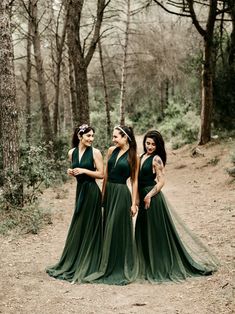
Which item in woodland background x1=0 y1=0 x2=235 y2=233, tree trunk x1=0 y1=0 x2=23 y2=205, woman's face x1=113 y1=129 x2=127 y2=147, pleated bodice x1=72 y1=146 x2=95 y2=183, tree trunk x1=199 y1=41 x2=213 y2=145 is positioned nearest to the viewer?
woman's face x1=113 y1=129 x2=127 y2=147

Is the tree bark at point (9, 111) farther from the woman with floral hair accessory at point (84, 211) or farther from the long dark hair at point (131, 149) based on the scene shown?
the long dark hair at point (131, 149)

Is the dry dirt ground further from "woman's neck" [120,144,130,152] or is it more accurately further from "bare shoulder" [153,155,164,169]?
"woman's neck" [120,144,130,152]

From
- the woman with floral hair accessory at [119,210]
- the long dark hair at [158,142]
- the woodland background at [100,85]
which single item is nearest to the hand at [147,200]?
the woman with floral hair accessory at [119,210]

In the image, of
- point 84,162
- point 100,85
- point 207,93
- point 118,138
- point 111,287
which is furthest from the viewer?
point 100,85

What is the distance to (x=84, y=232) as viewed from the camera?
6.71 metres

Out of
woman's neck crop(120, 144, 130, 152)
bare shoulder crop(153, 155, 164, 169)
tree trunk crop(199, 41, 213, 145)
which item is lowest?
bare shoulder crop(153, 155, 164, 169)

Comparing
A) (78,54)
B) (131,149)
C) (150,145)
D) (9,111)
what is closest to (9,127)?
(9,111)

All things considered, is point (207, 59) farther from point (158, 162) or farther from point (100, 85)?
point (100, 85)

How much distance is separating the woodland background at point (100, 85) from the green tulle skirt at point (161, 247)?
3108 mm

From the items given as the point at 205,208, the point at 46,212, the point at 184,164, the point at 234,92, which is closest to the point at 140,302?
the point at 46,212

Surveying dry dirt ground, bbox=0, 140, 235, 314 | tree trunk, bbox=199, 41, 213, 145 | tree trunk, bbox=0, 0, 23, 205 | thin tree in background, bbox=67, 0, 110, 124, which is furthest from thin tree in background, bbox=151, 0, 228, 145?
tree trunk, bbox=0, 0, 23, 205

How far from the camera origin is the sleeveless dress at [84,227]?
6605mm

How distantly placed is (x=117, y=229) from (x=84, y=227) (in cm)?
55

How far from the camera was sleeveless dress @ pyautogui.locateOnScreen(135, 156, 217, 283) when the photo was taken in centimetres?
646
